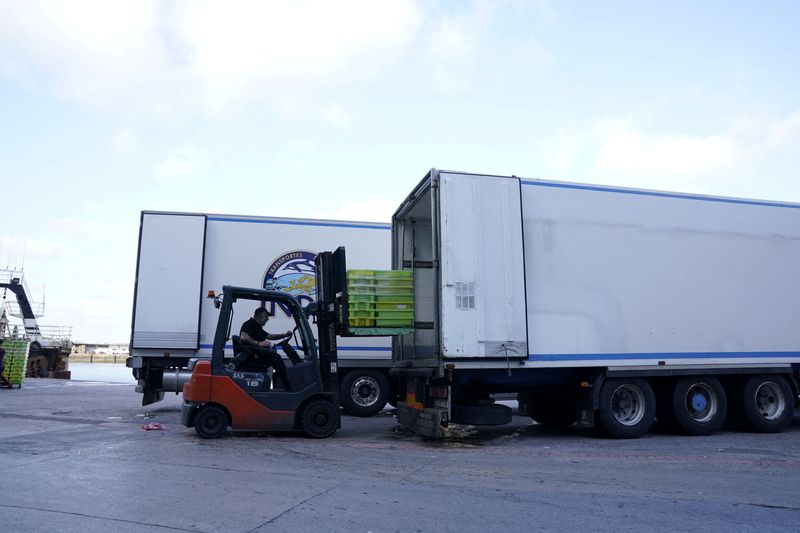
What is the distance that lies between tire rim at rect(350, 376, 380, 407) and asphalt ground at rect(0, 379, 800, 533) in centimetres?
227

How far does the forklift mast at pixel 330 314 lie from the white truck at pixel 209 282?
8.68ft

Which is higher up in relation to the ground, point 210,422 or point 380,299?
point 380,299

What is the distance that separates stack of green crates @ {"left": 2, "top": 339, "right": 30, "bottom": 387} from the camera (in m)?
19.4

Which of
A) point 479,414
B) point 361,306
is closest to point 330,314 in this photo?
point 361,306

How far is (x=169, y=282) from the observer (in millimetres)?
11742

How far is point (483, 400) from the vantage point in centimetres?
867

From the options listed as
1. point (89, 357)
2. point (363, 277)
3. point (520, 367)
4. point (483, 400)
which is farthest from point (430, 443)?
point (89, 357)

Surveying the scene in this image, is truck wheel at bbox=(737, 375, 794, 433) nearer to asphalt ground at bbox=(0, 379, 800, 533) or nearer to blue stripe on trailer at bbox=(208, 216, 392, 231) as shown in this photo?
asphalt ground at bbox=(0, 379, 800, 533)

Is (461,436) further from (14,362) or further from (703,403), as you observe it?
(14,362)

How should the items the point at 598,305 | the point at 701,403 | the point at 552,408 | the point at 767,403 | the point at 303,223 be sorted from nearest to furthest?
the point at 598,305, the point at 701,403, the point at 767,403, the point at 552,408, the point at 303,223

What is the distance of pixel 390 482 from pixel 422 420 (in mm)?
2867

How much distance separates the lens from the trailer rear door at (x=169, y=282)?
1157 cm

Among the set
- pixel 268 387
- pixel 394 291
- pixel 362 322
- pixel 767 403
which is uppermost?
pixel 394 291

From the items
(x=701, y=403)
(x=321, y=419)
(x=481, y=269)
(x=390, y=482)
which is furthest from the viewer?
(x=701, y=403)
